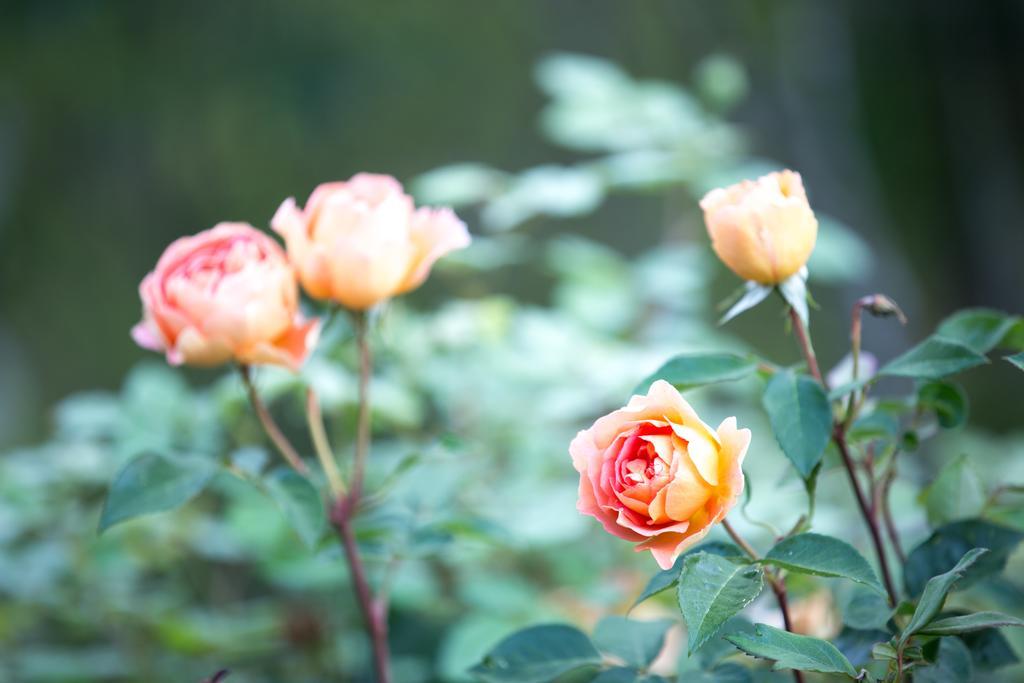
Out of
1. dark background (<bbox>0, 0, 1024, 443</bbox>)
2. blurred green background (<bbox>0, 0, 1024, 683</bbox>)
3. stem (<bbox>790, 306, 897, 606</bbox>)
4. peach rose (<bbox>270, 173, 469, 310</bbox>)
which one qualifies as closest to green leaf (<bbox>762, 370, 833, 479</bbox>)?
stem (<bbox>790, 306, 897, 606</bbox>)

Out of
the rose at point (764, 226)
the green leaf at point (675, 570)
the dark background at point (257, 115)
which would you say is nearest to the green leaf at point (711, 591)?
the green leaf at point (675, 570)

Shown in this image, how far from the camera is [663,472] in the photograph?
0.89 ft

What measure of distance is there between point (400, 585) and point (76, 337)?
113 cm

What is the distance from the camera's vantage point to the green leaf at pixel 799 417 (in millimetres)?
300

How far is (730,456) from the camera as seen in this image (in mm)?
274

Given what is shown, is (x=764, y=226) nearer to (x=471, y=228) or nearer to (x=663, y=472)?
(x=663, y=472)

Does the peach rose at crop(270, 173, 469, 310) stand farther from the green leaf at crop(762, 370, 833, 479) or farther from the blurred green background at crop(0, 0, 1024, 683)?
the blurred green background at crop(0, 0, 1024, 683)

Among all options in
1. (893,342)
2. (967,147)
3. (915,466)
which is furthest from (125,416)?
(967,147)

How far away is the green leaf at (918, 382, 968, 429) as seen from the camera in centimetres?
36

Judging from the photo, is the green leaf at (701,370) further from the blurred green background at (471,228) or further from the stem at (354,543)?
the blurred green background at (471,228)

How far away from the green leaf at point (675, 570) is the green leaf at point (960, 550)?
90 millimetres

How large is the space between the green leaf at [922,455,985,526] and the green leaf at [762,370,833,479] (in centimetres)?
11

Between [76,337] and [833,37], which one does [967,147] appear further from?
[76,337]

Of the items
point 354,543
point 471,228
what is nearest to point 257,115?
point 471,228
